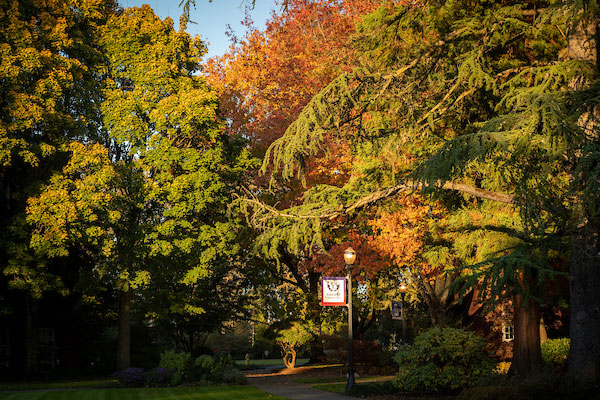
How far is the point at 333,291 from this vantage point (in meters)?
17.4

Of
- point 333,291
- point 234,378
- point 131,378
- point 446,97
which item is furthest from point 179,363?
point 446,97

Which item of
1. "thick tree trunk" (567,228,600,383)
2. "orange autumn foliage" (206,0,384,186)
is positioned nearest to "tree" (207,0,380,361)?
"orange autumn foliage" (206,0,384,186)

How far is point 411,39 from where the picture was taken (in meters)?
14.2

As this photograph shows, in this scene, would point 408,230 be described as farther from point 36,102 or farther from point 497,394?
point 36,102

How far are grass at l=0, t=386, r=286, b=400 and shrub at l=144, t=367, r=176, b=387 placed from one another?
1888mm

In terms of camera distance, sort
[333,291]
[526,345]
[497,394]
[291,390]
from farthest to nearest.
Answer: [291,390], [333,291], [526,345], [497,394]

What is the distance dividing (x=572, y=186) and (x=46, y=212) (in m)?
17.0

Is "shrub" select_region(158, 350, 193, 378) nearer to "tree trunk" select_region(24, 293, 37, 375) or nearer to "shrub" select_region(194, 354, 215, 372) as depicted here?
"shrub" select_region(194, 354, 215, 372)

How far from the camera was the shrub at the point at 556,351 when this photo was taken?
19.0 meters

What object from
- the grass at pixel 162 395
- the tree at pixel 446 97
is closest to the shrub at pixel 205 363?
the grass at pixel 162 395

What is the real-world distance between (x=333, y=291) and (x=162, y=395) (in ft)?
19.2

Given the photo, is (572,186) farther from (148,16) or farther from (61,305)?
(61,305)

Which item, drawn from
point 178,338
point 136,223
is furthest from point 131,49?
point 178,338

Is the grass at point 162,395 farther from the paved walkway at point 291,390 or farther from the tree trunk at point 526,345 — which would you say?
the tree trunk at point 526,345
